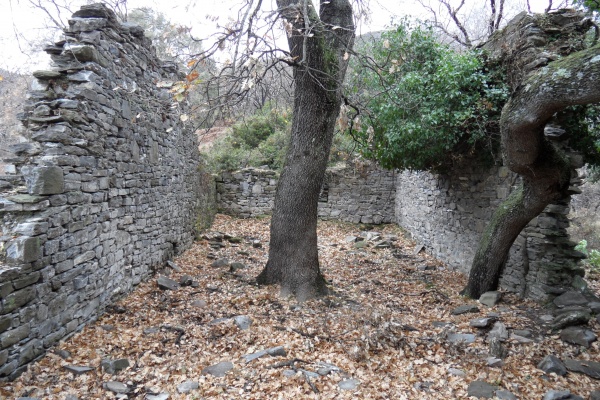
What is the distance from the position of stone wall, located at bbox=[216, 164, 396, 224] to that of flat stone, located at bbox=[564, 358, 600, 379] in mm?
9298

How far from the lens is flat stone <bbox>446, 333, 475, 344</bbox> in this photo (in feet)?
14.0

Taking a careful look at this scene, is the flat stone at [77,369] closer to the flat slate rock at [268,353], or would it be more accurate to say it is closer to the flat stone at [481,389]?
the flat slate rock at [268,353]

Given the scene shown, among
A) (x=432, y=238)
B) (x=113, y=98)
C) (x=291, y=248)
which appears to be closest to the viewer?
(x=113, y=98)

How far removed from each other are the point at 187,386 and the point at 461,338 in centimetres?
301

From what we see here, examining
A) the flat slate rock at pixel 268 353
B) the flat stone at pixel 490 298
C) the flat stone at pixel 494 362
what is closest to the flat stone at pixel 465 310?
the flat stone at pixel 490 298

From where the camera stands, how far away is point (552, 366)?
3.64 metres

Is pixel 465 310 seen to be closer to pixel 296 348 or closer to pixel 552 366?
pixel 552 366

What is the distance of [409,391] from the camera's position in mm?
3377

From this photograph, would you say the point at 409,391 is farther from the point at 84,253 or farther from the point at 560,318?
the point at 84,253

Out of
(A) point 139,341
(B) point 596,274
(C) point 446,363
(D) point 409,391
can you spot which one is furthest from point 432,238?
(A) point 139,341

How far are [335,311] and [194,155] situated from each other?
6.02 metres

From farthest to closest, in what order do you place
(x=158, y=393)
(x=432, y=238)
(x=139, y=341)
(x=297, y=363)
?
(x=432, y=238)
(x=139, y=341)
(x=297, y=363)
(x=158, y=393)

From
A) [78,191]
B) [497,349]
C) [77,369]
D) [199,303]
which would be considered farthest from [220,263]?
[497,349]

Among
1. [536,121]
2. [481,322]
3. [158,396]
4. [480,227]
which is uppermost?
[536,121]
